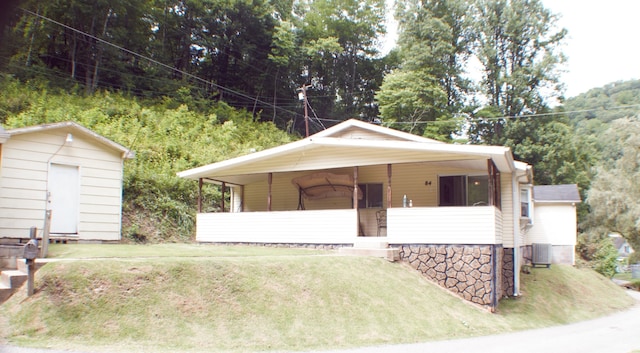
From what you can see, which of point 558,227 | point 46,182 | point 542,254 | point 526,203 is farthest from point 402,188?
point 558,227

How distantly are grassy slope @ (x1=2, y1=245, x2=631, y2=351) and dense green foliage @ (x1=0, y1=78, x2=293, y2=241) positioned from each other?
6590 millimetres

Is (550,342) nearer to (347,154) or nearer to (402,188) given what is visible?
(402,188)

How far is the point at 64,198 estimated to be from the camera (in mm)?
13367

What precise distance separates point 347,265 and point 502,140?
25.4 meters

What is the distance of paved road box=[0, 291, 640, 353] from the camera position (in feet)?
28.4

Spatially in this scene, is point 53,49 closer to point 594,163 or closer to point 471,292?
point 471,292

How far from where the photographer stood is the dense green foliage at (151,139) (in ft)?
58.8

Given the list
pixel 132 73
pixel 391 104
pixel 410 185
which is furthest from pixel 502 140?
pixel 132 73

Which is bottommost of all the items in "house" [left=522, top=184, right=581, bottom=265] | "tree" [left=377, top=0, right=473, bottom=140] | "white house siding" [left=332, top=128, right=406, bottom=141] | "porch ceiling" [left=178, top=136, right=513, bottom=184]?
"house" [left=522, top=184, right=581, bottom=265]

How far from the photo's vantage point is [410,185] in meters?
16.4

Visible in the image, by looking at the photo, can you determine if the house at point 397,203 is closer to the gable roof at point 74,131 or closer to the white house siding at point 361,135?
the white house siding at point 361,135

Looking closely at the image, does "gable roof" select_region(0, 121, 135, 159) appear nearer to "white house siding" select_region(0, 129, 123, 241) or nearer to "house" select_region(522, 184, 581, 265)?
"white house siding" select_region(0, 129, 123, 241)

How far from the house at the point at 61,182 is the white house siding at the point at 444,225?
25.5 ft

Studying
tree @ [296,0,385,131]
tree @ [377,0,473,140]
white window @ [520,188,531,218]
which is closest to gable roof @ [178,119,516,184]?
white window @ [520,188,531,218]
